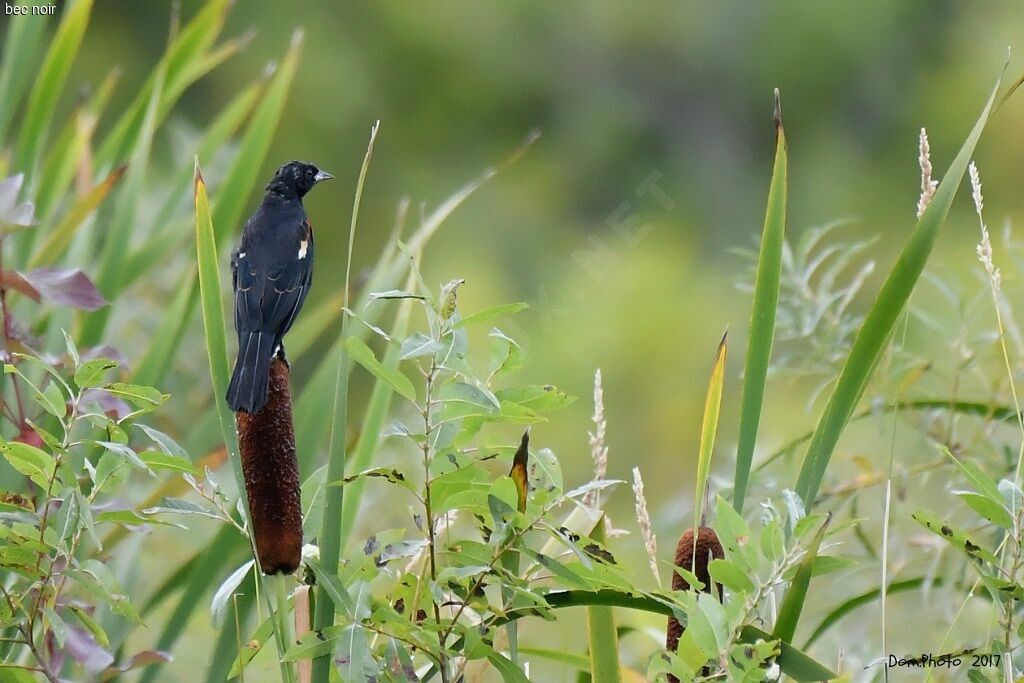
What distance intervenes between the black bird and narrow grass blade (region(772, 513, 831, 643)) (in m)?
0.33

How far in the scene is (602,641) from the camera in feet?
2.52

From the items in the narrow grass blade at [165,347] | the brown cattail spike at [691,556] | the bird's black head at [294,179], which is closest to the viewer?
the brown cattail spike at [691,556]

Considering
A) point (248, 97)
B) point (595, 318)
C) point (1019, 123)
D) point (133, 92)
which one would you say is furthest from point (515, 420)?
point (133, 92)

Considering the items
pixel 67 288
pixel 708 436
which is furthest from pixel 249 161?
pixel 708 436

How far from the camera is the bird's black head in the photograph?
4.02ft

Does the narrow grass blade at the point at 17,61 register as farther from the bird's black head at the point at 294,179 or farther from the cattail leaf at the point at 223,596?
the cattail leaf at the point at 223,596

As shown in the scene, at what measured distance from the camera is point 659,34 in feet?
28.5

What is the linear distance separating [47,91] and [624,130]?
23.1ft

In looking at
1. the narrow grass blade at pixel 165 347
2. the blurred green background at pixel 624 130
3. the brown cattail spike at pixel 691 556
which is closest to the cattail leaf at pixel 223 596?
the brown cattail spike at pixel 691 556

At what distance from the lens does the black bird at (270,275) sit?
0.87 m

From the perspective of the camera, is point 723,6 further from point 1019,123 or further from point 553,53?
point 1019,123

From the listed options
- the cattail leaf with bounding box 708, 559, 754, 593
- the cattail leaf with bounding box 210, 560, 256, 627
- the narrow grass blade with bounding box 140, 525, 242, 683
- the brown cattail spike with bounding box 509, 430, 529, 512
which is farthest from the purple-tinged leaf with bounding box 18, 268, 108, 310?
the cattail leaf with bounding box 708, 559, 754, 593

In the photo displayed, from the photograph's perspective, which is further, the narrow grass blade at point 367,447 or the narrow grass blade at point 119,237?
the narrow grass blade at point 119,237

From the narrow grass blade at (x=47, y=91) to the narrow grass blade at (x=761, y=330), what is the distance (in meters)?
1.08
